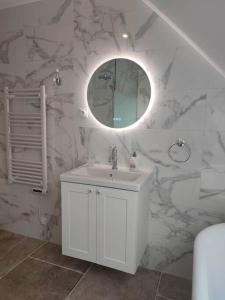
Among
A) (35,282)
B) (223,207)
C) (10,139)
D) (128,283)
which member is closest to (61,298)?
(35,282)

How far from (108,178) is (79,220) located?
44cm

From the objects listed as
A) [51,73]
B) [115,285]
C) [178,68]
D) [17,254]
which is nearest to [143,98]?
[178,68]

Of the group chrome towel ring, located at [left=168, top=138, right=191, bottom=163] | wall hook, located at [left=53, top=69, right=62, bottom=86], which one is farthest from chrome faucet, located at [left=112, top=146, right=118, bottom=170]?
wall hook, located at [left=53, top=69, right=62, bottom=86]

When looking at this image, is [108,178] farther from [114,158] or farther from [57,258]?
[57,258]

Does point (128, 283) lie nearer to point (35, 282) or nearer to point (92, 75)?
point (35, 282)

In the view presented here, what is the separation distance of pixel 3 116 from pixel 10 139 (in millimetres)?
309

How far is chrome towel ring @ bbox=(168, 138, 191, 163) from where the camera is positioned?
1.98m

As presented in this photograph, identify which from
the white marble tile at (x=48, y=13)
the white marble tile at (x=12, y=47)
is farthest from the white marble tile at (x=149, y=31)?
the white marble tile at (x=12, y=47)

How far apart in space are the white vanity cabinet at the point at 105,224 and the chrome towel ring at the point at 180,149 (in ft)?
1.27

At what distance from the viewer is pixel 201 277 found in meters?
1.14

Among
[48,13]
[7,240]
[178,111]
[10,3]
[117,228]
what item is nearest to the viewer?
[117,228]

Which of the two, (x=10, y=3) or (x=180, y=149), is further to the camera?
(x=10, y=3)

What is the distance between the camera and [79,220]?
6.55ft

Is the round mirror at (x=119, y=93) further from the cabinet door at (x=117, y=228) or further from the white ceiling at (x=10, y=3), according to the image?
the white ceiling at (x=10, y=3)
